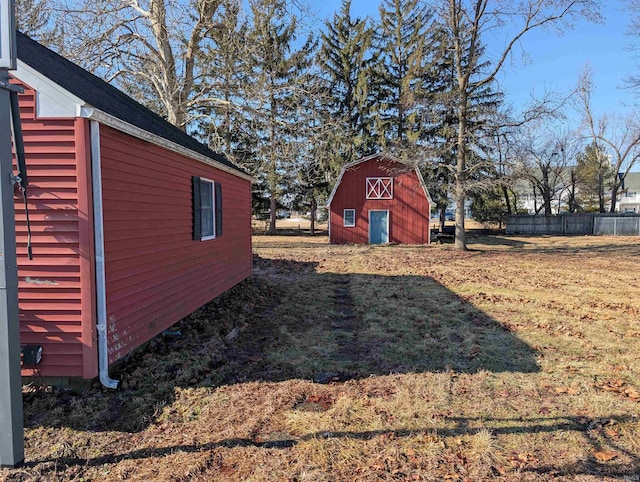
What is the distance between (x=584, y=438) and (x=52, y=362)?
15.7 ft

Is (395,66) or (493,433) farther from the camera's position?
(395,66)

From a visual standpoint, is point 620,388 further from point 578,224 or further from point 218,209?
point 578,224

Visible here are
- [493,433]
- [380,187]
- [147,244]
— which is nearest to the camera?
[493,433]

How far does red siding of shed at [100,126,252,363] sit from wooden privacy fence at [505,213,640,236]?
31.1 m

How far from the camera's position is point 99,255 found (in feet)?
12.9

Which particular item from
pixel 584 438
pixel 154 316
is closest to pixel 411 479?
pixel 584 438

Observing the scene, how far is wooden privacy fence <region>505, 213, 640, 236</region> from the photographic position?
30406mm

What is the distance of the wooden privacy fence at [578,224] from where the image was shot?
30406mm

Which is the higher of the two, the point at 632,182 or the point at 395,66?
the point at 395,66

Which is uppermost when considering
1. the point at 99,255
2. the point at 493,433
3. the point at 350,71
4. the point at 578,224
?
the point at 350,71

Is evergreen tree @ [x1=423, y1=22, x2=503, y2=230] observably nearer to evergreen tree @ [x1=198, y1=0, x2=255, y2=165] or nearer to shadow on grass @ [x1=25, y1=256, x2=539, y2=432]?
evergreen tree @ [x1=198, y1=0, x2=255, y2=165]

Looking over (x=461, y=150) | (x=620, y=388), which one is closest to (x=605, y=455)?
(x=620, y=388)

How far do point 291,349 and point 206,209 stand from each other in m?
3.31

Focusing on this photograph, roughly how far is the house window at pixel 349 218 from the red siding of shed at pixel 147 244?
16.7m
